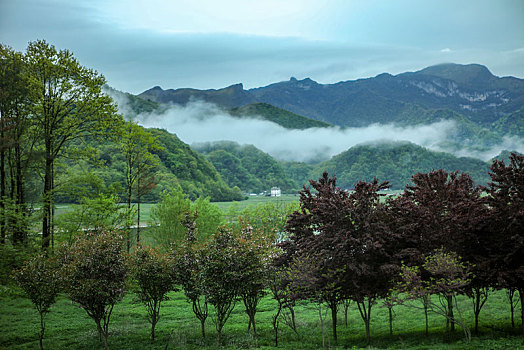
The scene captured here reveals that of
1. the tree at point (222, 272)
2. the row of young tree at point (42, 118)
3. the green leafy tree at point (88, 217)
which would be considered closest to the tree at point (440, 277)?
the tree at point (222, 272)

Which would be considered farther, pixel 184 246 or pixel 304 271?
pixel 184 246

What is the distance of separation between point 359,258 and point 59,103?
27021mm

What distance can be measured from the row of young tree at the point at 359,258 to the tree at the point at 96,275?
2.0 inches

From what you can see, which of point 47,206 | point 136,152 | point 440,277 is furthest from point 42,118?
point 440,277

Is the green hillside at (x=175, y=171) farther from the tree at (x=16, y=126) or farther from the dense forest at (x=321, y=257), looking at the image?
the dense forest at (x=321, y=257)

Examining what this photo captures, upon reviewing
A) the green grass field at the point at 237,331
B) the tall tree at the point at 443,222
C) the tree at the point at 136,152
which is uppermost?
the tree at the point at 136,152

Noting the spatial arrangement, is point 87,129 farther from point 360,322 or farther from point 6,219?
point 360,322

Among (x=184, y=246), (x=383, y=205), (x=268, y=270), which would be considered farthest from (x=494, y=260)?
(x=184, y=246)

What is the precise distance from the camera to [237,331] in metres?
25.7

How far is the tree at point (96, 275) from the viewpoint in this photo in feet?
62.5

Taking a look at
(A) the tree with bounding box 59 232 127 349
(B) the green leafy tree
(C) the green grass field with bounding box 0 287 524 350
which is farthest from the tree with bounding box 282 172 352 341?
(B) the green leafy tree

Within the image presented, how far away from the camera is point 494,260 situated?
64.7 feet

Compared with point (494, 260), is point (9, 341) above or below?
below

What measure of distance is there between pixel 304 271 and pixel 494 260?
9.78 m
